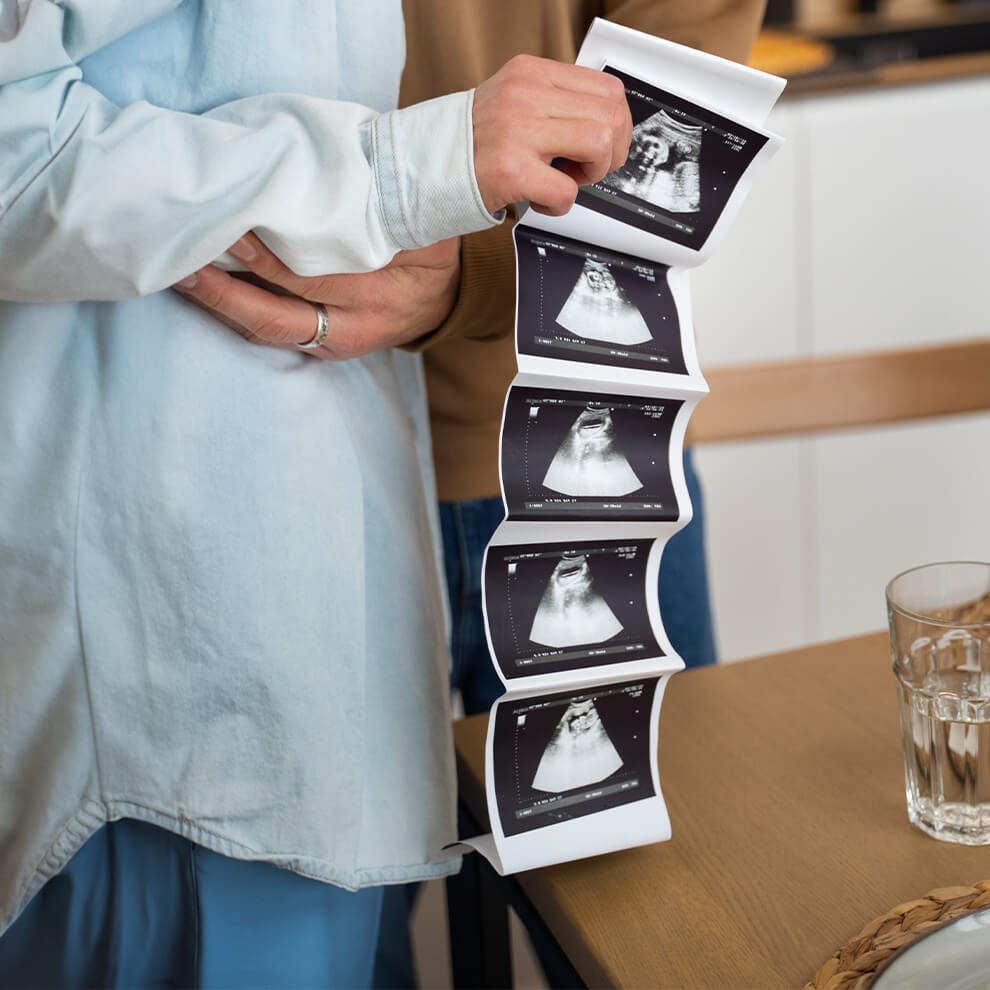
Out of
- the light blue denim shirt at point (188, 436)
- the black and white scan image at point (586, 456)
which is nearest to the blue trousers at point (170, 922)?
the light blue denim shirt at point (188, 436)

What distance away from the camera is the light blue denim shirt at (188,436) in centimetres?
59

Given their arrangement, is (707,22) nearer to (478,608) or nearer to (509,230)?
(509,230)

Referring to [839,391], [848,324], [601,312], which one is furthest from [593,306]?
[848,324]

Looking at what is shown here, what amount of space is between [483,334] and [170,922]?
1.49 ft

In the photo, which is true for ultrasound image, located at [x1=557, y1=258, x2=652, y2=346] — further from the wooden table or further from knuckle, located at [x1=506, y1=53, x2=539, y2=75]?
the wooden table

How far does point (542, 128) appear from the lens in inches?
23.7

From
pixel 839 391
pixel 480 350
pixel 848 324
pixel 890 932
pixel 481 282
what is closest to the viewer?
pixel 890 932

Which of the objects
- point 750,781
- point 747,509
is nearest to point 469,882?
point 750,781

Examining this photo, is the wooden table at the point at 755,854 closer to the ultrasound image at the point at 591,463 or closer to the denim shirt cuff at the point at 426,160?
the ultrasound image at the point at 591,463

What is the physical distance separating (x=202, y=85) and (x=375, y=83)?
105mm

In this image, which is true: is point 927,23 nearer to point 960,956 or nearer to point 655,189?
point 655,189

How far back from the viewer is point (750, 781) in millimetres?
739

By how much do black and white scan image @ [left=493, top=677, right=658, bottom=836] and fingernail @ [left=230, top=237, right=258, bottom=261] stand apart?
0.94ft

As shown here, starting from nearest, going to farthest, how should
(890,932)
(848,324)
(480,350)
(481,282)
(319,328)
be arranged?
(890,932) < (319,328) < (481,282) < (480,350) < (848,324)
